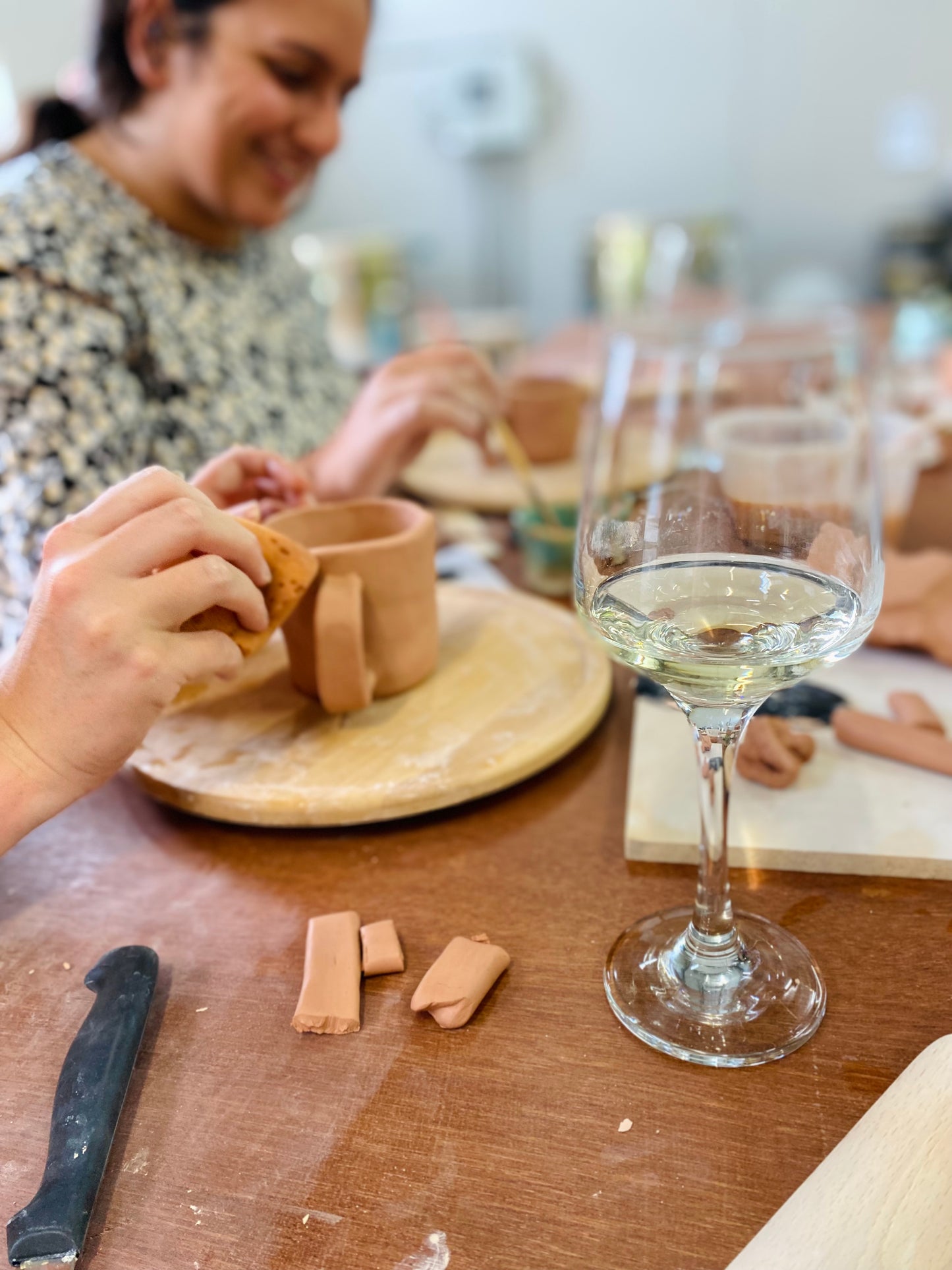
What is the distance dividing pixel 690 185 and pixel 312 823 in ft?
13.8

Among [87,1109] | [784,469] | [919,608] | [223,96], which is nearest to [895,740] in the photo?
[919,608]

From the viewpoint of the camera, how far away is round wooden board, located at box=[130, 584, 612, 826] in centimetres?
67

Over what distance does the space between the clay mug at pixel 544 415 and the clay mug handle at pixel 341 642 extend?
76cm

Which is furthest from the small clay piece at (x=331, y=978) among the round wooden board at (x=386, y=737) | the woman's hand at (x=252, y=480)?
the woman's hand at (x=252, y=480)

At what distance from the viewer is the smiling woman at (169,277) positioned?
0.98 metres

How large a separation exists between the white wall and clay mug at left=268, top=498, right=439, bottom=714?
3.60 meters

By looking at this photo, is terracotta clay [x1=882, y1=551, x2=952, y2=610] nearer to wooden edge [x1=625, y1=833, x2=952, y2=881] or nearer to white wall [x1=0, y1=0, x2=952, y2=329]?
wooden edge [x1=625, y1=833, x2=952, y2=881]

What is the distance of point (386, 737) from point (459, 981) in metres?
0.25

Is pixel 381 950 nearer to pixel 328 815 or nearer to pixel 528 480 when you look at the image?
pixel 328 815

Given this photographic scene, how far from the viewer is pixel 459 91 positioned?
4262mm

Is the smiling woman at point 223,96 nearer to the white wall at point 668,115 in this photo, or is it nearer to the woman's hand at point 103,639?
the woman's hand at point 103,639

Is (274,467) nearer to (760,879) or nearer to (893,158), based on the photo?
(760,879)

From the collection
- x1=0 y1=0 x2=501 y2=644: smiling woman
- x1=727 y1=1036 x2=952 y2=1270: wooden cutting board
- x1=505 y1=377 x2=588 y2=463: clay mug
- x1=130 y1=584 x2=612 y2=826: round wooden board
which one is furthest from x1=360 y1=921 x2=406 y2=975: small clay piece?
x1=505 y1=377 x2=588 y2=463: clay mug

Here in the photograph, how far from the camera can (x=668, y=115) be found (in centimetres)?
414
